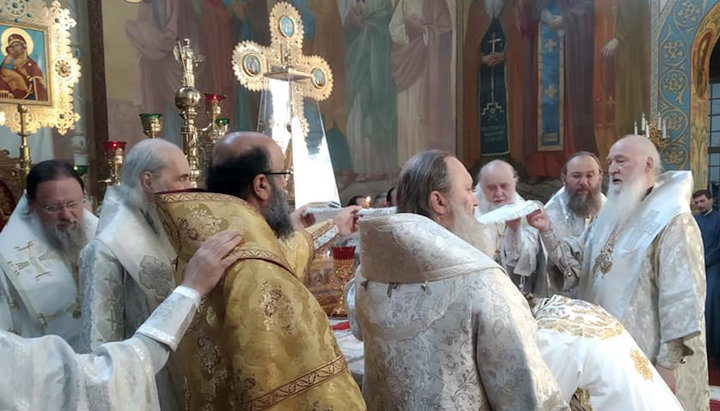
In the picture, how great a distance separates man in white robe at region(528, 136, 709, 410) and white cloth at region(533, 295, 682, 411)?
3.68ft

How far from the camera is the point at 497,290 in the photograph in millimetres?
1522

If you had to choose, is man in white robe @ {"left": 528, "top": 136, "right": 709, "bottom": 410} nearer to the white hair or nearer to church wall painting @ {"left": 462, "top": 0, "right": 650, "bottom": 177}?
the white hair

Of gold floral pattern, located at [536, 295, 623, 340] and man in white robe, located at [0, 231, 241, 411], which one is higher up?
man in white robe, located at [0, 231, 241, 411]

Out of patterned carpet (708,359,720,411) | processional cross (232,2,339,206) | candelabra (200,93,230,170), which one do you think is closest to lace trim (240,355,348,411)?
candelabra (200,93,230,170)

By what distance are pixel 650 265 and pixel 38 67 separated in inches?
196

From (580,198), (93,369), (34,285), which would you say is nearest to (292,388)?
(93,369)

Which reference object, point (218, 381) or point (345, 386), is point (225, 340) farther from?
point (345, 386)

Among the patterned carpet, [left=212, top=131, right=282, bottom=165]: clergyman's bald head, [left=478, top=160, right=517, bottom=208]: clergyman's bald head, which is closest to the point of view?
[left=212, top=131, right=282, bottom=165]: clergyman's bald head

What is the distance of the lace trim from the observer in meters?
1.36

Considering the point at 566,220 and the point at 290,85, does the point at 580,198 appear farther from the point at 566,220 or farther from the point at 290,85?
the point at 290,85

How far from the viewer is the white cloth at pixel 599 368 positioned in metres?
1.70

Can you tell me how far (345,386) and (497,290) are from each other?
1.51ft

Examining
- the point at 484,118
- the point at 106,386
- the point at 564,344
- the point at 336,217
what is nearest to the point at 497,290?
the point at 564,344

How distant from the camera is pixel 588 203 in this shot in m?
4.22
